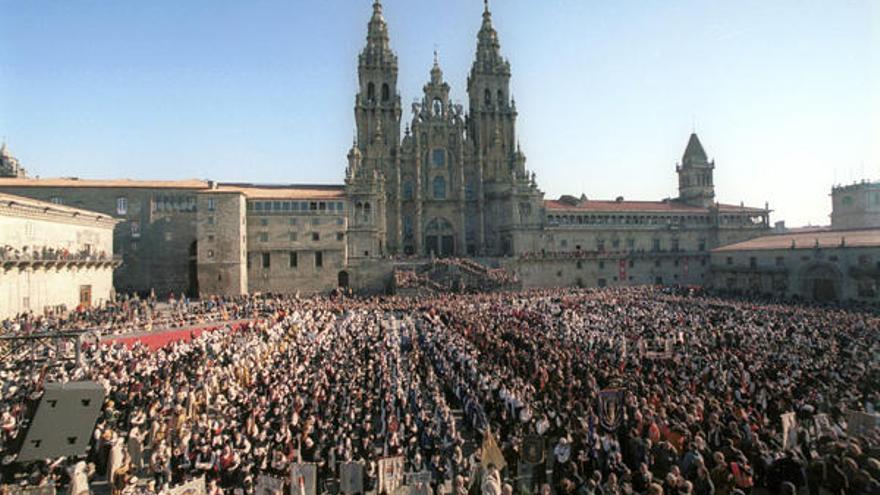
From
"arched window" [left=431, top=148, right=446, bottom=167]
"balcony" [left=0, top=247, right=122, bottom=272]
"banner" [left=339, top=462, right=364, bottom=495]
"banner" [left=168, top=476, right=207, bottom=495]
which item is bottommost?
"banner" [left=339, top=462, right=364, bottom=495]

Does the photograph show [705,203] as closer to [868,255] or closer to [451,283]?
[868,255]

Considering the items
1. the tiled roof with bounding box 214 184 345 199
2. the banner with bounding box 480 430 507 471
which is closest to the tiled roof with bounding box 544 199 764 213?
the tiled roof with bounding box 214 184 345 199

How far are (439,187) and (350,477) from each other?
178 feet

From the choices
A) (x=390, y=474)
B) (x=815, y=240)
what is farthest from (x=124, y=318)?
(x=815, y=240)

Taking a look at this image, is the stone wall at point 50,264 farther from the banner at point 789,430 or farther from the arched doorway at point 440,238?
the banner at point 789,430

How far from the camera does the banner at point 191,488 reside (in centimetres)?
1035

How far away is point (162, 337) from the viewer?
92.7ft

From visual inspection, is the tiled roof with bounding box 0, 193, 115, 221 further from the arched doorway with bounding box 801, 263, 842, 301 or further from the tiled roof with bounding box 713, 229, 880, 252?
the tiled roof with bounding box 713, 229, 880, 252

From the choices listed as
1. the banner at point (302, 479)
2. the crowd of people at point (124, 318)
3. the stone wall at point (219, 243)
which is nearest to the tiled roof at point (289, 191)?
the stone wall at point (219, 243)

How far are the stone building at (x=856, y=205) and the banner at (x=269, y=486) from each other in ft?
254

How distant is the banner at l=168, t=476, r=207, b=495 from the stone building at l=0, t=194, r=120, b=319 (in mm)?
26074

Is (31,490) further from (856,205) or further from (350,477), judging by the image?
(856,205)

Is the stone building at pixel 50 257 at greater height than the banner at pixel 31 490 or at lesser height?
greater

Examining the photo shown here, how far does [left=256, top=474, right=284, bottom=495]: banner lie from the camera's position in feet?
34.8
